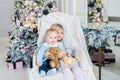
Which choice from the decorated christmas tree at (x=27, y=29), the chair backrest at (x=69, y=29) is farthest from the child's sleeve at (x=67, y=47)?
the decorated christmas tree at (x=27, y=29)

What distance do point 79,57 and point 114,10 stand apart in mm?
1169

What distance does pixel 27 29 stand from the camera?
172 inches

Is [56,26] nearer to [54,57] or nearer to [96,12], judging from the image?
[54,57]

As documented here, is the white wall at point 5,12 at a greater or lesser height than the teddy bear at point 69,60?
greater

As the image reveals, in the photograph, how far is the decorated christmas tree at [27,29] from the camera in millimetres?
4363

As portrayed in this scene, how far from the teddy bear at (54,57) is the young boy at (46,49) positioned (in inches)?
1.7

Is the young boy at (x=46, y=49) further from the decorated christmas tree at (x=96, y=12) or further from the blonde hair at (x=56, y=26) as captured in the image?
the decorated christmas tree at (x=96, y=12)

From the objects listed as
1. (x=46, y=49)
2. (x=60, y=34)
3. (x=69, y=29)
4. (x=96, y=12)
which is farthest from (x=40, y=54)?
(x=96, y=12)

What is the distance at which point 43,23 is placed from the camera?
10.1ft

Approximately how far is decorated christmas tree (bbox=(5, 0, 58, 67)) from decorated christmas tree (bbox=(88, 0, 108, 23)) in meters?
0.72

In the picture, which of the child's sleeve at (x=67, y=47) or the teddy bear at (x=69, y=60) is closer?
the teddy bear at (x=69, y=60)

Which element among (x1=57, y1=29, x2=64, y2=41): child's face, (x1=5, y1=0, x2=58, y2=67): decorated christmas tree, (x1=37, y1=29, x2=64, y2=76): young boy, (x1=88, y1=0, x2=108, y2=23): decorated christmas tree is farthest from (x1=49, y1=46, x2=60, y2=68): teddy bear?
(x1=5, y1=0, x2=58, y2=67): decorated christmas tree

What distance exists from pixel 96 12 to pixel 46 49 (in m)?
1.58

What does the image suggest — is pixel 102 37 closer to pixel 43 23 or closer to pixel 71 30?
pixel 71 30
